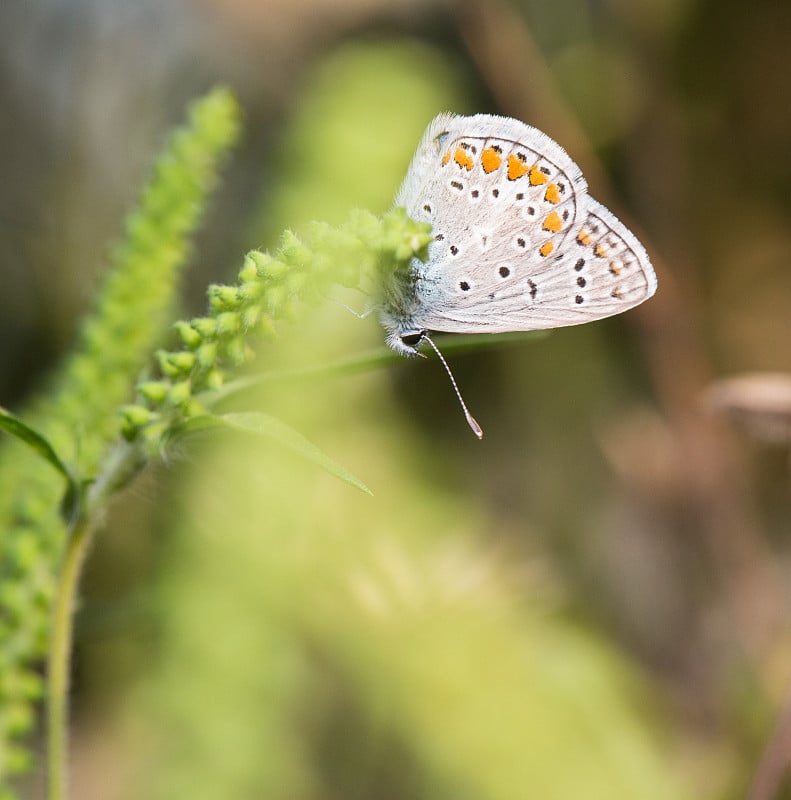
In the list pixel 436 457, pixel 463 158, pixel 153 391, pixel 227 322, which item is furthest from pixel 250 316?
pixel 436 457

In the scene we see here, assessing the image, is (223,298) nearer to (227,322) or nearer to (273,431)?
(227,322)

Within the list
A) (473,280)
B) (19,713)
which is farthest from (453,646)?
(19,713)

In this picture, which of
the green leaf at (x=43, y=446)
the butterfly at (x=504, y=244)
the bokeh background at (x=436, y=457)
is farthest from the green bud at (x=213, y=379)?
the butterfly at (x=504, y=244)

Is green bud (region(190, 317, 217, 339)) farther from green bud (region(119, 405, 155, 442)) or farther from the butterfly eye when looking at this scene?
the butterfly eye

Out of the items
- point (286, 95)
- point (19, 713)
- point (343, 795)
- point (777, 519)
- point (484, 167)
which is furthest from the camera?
point (777, 519)

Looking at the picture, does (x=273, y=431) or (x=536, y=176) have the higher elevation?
(x=273, y=431)

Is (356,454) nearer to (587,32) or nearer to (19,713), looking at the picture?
(19,713)

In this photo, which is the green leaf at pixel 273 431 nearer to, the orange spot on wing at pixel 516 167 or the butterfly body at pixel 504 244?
the butterfly body at pixel 504 244
